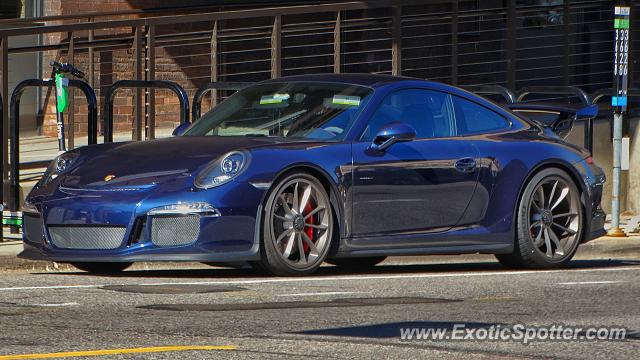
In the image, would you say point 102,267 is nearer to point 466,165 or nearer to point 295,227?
point 295,227

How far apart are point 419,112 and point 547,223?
4.12ft

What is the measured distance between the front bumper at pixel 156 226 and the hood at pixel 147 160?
116mm

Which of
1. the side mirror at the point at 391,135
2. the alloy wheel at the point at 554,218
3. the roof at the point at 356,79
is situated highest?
the roof at the point at 356,79

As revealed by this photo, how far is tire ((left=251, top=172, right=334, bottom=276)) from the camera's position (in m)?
9.92

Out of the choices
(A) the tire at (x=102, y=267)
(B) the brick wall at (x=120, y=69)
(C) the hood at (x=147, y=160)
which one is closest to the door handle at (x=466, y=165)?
(C) the hood at (x=147, y=160)

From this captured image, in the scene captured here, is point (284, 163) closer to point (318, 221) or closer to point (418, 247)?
point (318, 221)

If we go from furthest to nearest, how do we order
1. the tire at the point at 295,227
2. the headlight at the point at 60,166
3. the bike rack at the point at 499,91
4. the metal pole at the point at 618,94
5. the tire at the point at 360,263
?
the bike rack at the point at 499,91 → the metal pole at the point at 618,94 → the tire at the point at 360,263 → the headlight at the point at 60,166 → the tire at the point at 295,227

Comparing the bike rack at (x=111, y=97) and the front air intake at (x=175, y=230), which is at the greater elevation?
the bike rack at (x=111, y=97)

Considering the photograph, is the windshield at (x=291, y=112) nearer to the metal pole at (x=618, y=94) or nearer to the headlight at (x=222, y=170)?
the headlight at (x=222, y=170)

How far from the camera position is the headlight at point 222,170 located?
9.78 m

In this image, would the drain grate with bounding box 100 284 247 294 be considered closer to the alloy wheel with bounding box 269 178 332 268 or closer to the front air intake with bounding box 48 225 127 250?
the front air intake with bounding box 48 225 127 250

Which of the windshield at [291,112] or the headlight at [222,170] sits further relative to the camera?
the windshield at [291,112]

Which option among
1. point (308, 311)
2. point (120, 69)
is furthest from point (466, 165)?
point (120, 69)

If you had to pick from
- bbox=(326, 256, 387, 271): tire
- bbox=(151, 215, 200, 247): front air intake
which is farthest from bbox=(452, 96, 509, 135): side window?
bbox=(151, 215, 200, 247): front air intake
